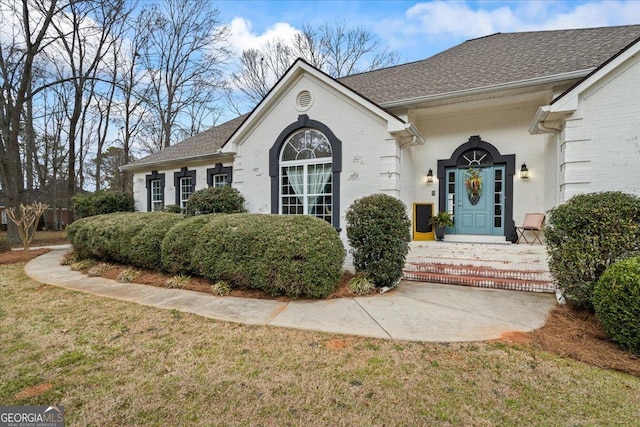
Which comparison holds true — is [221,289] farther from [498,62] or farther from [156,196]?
[156,196]

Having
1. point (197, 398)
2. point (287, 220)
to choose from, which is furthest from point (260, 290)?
point (197, 398)

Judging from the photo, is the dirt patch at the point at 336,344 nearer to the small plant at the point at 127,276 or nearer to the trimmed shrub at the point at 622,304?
the trimmed shrub at the point at 622,304

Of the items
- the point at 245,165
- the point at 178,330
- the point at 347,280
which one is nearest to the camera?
the point at 178,330

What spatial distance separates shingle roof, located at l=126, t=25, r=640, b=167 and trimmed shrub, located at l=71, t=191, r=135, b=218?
18.0ft

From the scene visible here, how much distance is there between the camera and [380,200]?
5.62 meters

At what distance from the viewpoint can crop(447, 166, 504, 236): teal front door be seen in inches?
307

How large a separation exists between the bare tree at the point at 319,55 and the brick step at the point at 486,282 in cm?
1849

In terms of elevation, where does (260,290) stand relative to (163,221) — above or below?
below

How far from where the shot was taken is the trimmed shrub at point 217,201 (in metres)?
8.98

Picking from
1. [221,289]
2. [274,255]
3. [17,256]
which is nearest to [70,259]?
[17,256]

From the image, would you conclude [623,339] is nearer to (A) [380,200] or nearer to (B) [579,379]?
(B) [579,379]

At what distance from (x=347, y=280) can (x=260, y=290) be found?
1.87m

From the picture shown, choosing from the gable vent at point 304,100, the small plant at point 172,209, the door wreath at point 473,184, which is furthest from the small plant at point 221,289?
the small plant at point 172,209

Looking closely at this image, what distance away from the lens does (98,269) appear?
714 cm
